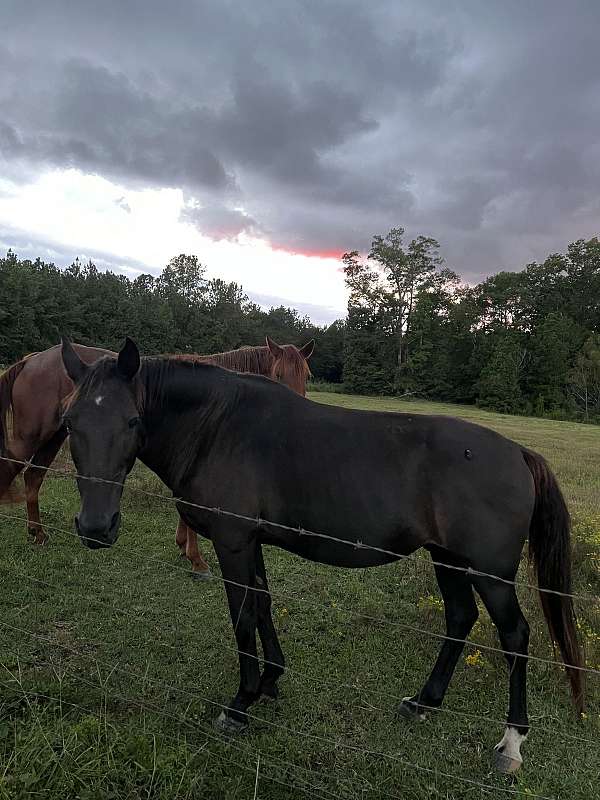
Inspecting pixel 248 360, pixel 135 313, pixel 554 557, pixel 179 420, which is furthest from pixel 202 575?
pixel 135 313

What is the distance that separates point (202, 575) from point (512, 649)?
3.03 m

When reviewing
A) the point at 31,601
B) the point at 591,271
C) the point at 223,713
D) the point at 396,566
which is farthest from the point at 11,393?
the point at 591,271

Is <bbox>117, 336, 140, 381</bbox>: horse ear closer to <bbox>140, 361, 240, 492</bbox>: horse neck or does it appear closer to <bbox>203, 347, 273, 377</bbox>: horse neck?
<bbox>140, 361, 240, 492</bbox>: horse neck

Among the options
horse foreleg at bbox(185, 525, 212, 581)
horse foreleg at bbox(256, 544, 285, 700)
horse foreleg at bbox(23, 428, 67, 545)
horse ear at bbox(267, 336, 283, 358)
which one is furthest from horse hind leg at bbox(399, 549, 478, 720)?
horse foreleg at bbox(23, 428, 67, 545)

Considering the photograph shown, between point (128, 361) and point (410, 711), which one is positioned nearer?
point (128, 361)

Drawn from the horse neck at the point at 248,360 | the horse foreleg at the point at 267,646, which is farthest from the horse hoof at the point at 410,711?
the horse neck at the point at 248,360

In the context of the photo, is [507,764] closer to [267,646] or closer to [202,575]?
[267,646]

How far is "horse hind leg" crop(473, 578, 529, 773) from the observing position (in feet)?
8.16

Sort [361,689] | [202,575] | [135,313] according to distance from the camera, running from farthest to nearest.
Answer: [135,313]
[202,575]
[361,689]

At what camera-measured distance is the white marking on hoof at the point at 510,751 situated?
2.51 m

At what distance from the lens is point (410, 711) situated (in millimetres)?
2881

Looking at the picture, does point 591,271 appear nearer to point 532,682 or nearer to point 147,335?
point 147,335

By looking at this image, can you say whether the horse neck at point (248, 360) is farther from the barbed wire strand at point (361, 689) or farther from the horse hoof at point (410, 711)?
the horse hoof at point (410, 711)

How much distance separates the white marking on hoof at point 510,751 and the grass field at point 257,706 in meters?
0.06
